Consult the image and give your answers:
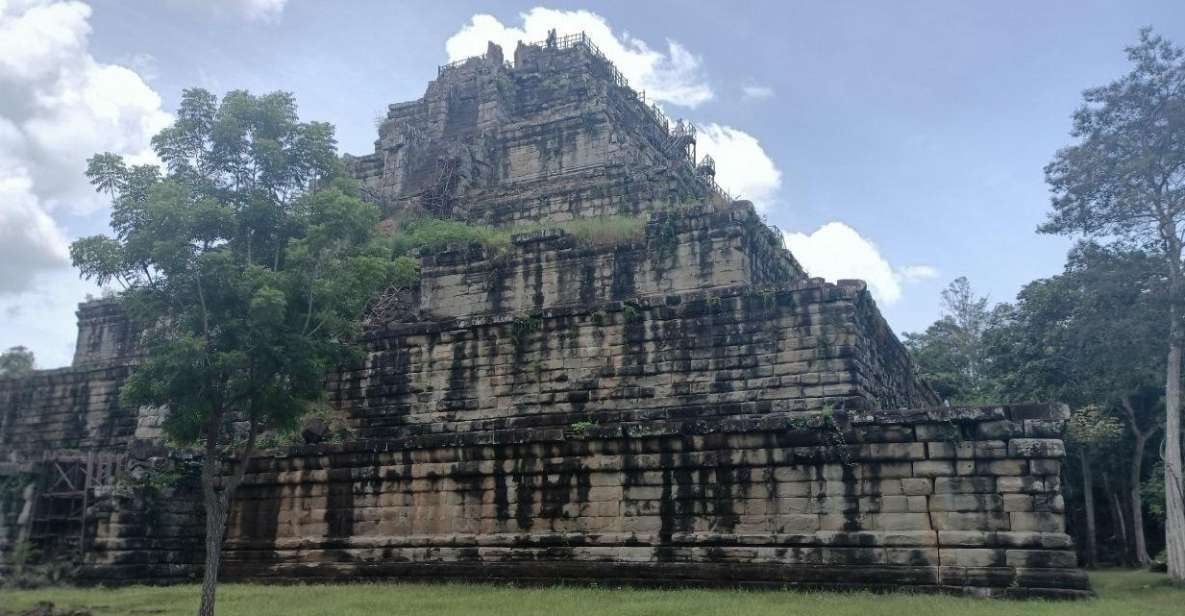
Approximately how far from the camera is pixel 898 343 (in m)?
19.4

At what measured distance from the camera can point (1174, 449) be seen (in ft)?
58.6

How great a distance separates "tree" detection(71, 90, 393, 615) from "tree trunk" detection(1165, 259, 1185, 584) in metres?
15.5

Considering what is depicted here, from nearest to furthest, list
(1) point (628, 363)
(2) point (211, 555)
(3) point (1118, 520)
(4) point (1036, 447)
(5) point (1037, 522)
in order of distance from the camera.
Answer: (5) point (1037, 522), (4) point (1036, 447), (2) point (211, 555), (1) point (628, 363), (3) point (1118, 520)

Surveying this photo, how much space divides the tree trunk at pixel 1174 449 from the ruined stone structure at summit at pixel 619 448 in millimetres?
5160

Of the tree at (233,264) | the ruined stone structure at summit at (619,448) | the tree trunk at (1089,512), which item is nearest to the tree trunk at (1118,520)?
the tree trunk at (1089,512)

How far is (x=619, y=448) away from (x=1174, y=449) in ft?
39.1

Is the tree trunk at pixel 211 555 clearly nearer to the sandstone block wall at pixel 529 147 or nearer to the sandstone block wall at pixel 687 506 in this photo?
the sandstone block wall at pixel 687 506

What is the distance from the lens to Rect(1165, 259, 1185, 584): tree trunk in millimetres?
17734

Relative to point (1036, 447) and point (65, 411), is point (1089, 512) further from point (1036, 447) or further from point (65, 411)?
point (65, 411)

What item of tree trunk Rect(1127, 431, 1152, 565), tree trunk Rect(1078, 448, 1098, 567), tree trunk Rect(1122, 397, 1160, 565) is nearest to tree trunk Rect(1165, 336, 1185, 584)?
tree trunk Rect(1122, 397, 1160, 565)

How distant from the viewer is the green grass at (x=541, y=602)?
10.8 m

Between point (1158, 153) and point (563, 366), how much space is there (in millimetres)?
12930

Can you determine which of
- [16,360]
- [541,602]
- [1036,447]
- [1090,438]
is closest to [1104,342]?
[1090,438]

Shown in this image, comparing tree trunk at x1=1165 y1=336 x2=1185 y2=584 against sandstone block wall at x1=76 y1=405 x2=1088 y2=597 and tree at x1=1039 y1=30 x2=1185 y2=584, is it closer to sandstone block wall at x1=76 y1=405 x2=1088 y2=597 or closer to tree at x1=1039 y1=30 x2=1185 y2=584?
tree at x1=1039 y1=30 x2=1185 y2=584
